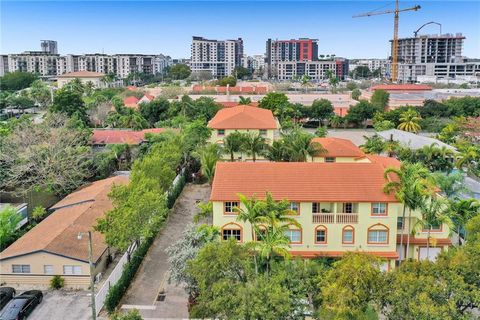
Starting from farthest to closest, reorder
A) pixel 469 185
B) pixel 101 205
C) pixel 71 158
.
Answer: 1. pixel 71 158
2. pixel 469 185
3. pixel 101 205

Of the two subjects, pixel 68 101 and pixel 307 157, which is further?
pixel 68 101

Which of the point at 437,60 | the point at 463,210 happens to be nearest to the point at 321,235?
the point at 463,210

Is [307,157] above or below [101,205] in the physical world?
above

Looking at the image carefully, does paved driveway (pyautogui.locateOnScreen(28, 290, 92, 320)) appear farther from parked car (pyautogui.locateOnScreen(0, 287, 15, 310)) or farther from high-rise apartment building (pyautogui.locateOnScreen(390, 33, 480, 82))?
high-rise apartment building (pyautogui.locateOnScreen(390, 33, 480, 82))

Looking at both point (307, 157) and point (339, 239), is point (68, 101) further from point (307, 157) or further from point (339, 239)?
point (339, 239)

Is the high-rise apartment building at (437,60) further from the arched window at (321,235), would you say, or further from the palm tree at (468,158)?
the arched window at (321,235)

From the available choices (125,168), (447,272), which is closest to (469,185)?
(447,272)

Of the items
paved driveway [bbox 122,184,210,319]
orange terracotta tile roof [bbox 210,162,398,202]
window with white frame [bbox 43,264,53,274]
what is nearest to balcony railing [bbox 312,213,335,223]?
orange terracotta tile roof [bbox 210,162,398,202]
